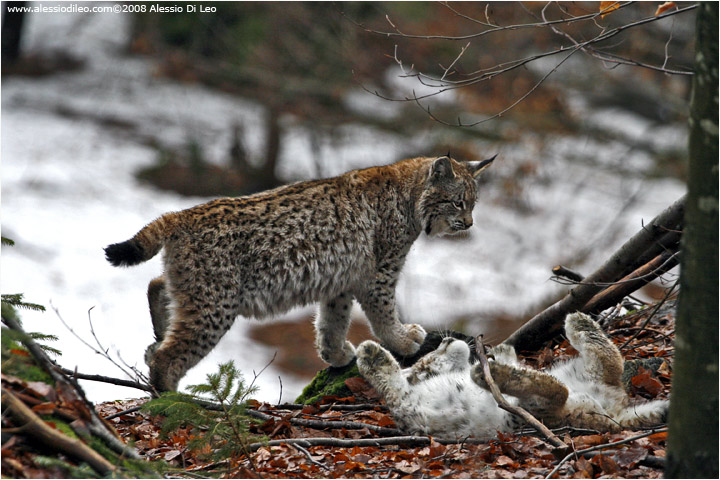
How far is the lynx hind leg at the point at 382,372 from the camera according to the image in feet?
15.6

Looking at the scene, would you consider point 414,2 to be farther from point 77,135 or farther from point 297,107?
point 77,135

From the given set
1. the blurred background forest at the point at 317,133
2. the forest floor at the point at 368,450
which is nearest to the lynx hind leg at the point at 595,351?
the forest floor at the point at 368,450

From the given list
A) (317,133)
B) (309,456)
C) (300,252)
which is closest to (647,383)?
(309,456)

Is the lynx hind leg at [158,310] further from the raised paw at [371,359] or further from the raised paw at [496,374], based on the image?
the raised paw at [496,374]

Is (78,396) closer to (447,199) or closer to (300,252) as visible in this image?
(300,252)

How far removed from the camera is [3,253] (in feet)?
40.1

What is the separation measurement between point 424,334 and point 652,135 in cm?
1321

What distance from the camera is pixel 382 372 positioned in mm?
4859

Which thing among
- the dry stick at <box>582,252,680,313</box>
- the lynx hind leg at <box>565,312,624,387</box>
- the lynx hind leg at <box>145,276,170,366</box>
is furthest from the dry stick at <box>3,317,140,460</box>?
the dry stick at <box>582,252,680,313</box>

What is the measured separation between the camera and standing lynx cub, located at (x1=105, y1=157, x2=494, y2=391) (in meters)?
5.36

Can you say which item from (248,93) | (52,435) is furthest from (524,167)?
(52,435)

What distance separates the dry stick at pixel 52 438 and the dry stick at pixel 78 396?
16 centimetres

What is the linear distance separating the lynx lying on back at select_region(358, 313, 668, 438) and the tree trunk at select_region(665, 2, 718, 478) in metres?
1.38

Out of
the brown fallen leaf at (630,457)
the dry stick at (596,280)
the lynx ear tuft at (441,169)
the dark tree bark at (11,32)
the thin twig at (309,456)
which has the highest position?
the dark tree bark at (11,32)
